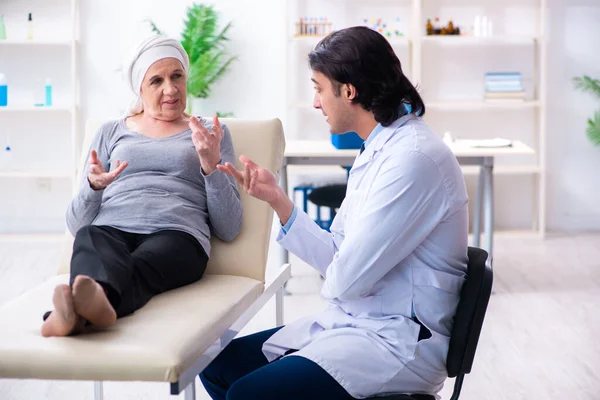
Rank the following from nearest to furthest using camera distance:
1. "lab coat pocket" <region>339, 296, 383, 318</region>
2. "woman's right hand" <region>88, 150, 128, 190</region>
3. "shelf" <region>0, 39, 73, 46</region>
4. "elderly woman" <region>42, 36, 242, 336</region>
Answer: "lab coat pocket" <region>339, 296, 383, 318</region> → "elderly woman" <region>42, 36, 242, 336</region> → "woman's right hand" <region>88, 150, 128, 190</region> → "shelf" <region>0, 39, 73, 46</region>

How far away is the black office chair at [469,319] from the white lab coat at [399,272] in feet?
0.06

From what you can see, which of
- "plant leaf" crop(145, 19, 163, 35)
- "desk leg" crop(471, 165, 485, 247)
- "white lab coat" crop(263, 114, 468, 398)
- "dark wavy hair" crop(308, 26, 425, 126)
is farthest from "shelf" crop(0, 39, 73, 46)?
"white lab coat" crop(263, 114, 468, 398)

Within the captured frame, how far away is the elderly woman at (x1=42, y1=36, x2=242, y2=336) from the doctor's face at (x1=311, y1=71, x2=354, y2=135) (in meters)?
0.46

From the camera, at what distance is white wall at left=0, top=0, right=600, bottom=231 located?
5.52 m

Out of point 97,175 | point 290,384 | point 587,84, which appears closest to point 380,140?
point 290,384

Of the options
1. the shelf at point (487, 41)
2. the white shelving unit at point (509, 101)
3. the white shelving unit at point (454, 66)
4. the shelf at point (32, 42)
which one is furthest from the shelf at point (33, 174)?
the shelf at point (487, 41)

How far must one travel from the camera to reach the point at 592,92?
551 centimetres

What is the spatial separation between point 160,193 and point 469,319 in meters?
0.99

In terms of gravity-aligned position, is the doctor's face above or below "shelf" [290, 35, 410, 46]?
below

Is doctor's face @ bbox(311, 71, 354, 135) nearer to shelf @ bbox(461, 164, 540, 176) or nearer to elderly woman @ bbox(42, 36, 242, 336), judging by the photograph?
elderly woman @ bbox(42, 36, 242, 336)

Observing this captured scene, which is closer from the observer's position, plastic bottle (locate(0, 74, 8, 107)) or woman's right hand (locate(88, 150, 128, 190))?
woman's right hand (locate(88, 150, 128, 190))

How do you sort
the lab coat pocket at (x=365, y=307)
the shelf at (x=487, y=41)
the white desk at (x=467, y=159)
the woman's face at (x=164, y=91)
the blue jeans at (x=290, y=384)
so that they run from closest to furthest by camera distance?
the blue jeans at (x=290, y=384), the lab coat pocket at (x=365, y=307), the woman's face at (x=164, y=91), the white desk at (x=467, y=159), the shelf at (x=487, y=41)

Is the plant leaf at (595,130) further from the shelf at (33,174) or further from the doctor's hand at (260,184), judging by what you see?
the doctor's hand at (260,184)

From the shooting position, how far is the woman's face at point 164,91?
98.5 inches
